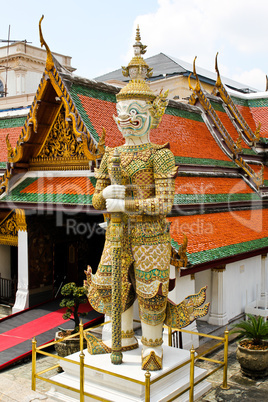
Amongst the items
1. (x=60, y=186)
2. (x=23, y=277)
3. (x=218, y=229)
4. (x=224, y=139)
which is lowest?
(x=23, y=277)

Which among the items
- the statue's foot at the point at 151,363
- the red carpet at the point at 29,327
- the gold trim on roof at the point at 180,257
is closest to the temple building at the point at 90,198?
the gold trim on roof at the point at 180,257

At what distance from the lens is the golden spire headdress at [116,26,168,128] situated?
7113mm

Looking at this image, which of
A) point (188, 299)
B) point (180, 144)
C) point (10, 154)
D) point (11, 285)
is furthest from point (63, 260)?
point (188, 299)

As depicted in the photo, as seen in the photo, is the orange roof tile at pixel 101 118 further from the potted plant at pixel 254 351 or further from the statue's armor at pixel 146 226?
the potted plant at pixel 254 351

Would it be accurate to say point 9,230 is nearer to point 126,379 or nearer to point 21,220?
point 21,220

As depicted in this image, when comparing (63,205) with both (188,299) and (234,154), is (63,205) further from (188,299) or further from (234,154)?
(234,154)

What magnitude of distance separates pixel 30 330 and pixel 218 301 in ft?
15.1

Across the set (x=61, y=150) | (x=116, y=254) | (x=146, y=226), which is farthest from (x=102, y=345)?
(x=61, y=150)

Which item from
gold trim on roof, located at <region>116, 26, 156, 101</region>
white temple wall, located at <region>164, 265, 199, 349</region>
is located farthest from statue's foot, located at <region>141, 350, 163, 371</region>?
gold trim on roof, located at <region>116, 26, 156, 101</region>

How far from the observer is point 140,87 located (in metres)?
7.20

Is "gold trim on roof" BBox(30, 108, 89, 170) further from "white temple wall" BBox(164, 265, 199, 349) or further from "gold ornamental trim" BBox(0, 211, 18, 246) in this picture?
"white temple wall" BBox(164, 265, 199, 349)

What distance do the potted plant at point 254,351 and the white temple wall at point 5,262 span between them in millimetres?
8502

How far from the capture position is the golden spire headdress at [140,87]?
23.3ft

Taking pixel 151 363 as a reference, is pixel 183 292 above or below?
above
